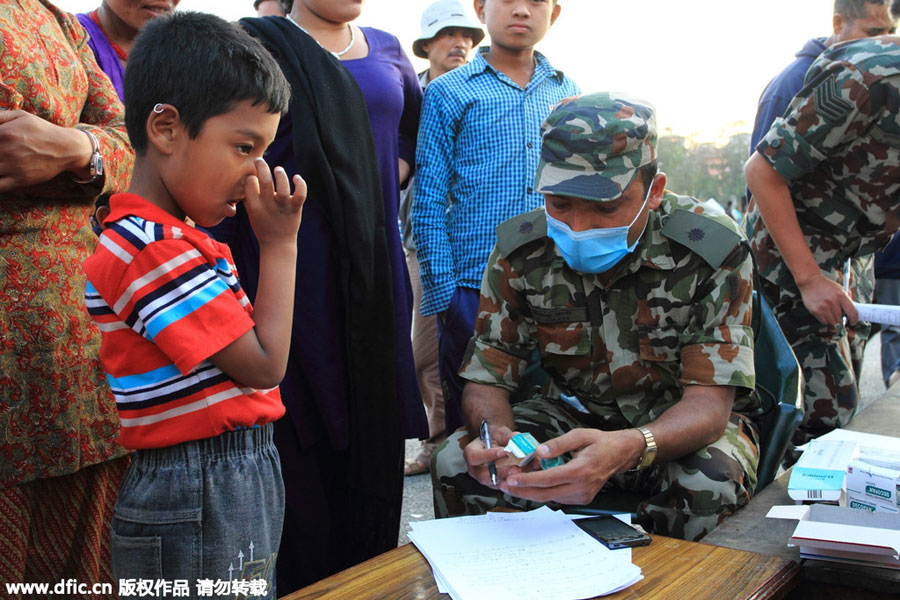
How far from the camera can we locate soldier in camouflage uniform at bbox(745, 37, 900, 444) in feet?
7.65

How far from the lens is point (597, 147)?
1.81 m

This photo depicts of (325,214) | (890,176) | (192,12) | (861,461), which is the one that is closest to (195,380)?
(192,12)

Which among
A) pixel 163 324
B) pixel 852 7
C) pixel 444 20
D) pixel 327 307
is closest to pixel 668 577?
pixel 163 324

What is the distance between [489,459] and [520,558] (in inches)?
11.1

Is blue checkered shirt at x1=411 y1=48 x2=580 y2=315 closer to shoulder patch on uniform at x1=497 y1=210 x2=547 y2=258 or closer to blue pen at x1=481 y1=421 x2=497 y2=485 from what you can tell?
shoulder patch on uniform at x1=497 y1=210 x2=547 y2=258

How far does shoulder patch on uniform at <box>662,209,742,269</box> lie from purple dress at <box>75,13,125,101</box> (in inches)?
59.8

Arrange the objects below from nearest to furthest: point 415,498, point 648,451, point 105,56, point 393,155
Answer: point 648,451
point 105,56
point 393,155
point 415,498

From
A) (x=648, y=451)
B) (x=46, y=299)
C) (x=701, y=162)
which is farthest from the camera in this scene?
(x=701, y=162)

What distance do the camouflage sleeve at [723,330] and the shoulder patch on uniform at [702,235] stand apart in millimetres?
28

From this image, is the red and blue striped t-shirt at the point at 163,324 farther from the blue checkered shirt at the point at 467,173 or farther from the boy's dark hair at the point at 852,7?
the boy's dark hair at the point at 852,7

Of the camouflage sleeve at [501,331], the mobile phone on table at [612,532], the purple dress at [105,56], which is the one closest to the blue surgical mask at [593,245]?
the camouflage sleeve at [501,331]

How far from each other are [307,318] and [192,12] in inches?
31.9

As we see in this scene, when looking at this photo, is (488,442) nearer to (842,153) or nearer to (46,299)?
(46,299)

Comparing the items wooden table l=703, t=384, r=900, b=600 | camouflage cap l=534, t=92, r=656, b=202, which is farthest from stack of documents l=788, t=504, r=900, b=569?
camouflage cap l=534, t=92, r=656, b=202
